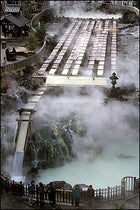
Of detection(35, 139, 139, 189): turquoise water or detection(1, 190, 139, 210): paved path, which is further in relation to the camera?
detection(35, 139, 139, 189): turquoise water

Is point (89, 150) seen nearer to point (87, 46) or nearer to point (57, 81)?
point (57, 81)

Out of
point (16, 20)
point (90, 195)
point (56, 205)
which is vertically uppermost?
point (16, 20)

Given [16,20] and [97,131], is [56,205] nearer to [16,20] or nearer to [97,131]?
[97,131]

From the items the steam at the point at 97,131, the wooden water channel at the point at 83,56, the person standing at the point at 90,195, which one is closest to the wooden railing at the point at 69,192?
the person standing at the point at 90,195

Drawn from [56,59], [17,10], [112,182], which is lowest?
[112,182]

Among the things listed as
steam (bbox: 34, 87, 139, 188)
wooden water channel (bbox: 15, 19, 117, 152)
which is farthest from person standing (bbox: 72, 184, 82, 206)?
wooden water channel (bbox: 15, 19, 117, 152)

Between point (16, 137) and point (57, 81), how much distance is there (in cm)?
851

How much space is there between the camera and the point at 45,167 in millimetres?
26719

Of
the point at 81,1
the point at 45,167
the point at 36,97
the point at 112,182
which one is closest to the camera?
the point at 112,182

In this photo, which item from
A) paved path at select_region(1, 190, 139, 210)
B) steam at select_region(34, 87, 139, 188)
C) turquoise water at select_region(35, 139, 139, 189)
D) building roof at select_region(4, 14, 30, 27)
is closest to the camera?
paved path at select_region(1, 190, 139, 210)

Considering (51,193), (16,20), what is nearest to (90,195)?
(51,193)

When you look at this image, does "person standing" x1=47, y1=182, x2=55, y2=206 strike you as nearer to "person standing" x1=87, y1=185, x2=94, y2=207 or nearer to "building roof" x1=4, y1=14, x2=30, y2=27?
"person standing" x1=87, y1=185, x2=94, y2=207

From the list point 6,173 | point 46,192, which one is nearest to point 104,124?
point 6,173

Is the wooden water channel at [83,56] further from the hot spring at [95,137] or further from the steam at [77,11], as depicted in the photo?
the steam at [77,11]
